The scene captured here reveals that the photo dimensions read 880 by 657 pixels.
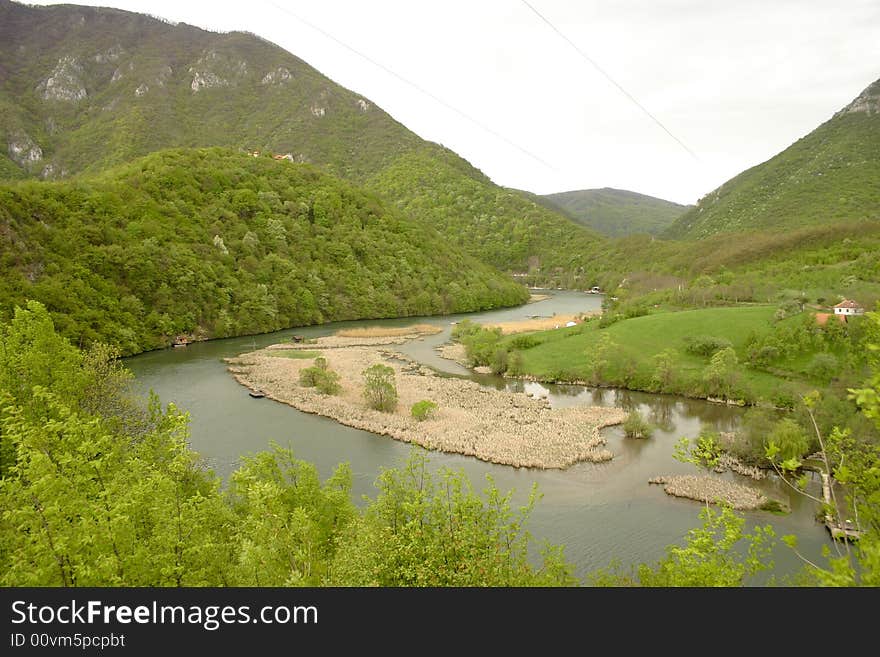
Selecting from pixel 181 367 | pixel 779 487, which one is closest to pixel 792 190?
pixel 779 487

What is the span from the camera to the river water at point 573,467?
89.8 ft

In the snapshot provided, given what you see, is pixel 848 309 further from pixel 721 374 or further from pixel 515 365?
pixel 515 365

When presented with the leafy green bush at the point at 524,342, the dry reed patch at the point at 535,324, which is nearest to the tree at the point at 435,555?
the leafy green bush at the point at 524,342

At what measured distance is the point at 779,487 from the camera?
1305 inches

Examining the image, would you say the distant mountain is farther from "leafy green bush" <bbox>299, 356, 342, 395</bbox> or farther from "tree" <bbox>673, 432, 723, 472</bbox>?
"tree" <bbox>673, 432, 723, 472</bbox>

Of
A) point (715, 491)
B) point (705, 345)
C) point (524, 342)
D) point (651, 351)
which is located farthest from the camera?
point (524, 342)

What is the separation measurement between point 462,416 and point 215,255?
262 feet

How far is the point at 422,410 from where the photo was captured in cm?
4703

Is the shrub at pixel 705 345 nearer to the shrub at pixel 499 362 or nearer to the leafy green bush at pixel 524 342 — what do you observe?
the leafy green bush at pixel 524 342

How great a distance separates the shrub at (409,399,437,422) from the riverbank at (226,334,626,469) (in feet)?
1.81

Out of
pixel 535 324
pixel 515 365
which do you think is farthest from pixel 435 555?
pixel 535 324
